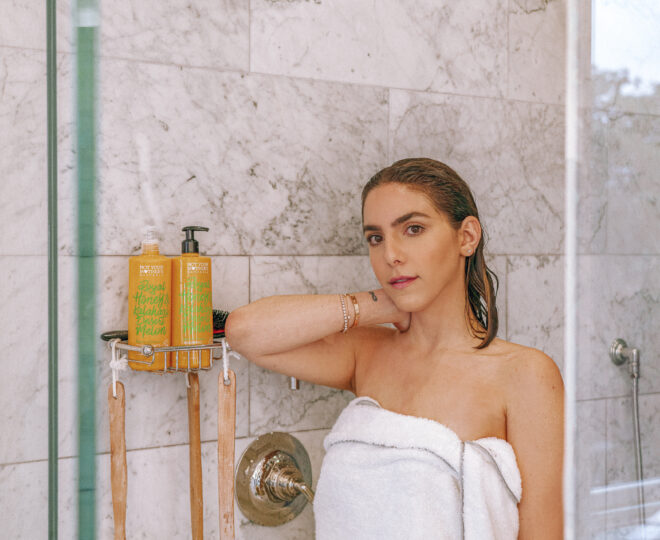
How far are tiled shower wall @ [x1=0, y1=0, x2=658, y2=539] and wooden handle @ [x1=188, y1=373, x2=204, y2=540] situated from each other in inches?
1.5

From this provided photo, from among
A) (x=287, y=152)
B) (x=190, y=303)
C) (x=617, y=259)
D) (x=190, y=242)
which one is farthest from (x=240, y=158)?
(x=617, y=259)

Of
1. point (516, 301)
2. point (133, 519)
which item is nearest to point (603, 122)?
point (516, 301)

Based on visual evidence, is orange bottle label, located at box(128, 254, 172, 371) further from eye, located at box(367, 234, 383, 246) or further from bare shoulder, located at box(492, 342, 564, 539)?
bare shoulder, located at box(492, 342, 564, 539)

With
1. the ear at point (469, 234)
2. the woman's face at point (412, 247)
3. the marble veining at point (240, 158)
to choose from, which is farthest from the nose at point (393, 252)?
the marble veining at point (240, 158)

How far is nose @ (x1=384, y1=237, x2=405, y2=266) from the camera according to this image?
1.12 m

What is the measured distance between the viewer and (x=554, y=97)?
2.57 feet

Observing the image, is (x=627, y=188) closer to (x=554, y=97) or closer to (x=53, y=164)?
(x=554, y=97)

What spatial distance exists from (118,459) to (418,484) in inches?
20.4

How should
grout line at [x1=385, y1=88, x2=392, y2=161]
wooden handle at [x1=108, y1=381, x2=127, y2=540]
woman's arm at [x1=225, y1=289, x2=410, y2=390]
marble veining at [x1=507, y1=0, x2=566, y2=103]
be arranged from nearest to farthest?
marble veining at [x1=507, y1=0, x2=566, y2=103] → wooden handle at [x1=108, y1=381, x2=127, y2=540] → woman's arm at [x1=225, y1=289, x2=410, y2=390] → grout line at [x1=385, y1=88, x2=392, y2=161]

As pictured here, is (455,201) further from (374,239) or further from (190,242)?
(190,242)

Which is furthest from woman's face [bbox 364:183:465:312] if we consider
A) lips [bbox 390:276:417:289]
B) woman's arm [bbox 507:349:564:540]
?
woman's arm [bbox 507:349:564:540]

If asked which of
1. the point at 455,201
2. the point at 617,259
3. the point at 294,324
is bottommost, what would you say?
the point at 294,324

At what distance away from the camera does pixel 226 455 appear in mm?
1177

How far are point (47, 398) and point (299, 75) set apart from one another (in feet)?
2.81
